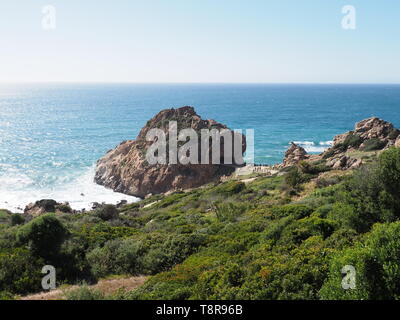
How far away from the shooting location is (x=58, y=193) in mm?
48875

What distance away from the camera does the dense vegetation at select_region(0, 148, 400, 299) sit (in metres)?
8.07

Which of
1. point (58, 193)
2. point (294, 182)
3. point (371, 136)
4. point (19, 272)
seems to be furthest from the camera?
point (58, 193)

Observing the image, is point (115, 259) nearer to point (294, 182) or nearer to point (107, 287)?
point (107, 287)

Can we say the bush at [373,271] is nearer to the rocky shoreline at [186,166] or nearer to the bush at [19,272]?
the bush at [19,272]

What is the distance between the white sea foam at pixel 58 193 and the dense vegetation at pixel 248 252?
25.4 meters

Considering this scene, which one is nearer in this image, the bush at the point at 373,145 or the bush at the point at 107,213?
the bush at the point at 107,213

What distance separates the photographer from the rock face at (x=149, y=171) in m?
49.7

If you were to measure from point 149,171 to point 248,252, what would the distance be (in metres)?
39.1

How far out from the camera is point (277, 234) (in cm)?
1424

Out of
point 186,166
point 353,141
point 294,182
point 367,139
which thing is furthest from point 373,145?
point 186,166

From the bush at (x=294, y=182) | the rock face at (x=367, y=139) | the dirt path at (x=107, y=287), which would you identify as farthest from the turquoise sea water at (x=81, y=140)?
the dirt path at (x=107, y=287)

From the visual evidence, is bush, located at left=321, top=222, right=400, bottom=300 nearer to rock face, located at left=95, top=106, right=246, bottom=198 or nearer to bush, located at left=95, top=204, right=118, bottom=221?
bush, located at left=95, top=204, right=118, bottom=221
